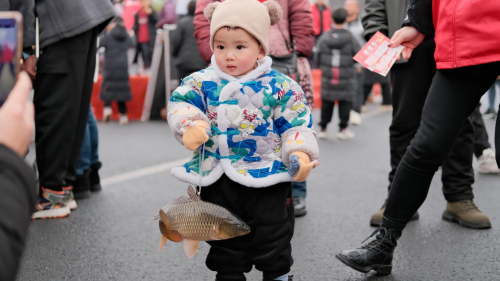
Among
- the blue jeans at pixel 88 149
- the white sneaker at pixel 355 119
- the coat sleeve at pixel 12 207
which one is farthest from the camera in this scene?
the white sneaker at pixel 355 119

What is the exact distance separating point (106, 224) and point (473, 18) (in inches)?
103

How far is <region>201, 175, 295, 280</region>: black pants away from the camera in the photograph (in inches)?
102

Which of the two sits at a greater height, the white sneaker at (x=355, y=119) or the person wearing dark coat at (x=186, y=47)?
the person wearing dark coat at (x=186, y=47)

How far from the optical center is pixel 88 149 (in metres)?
4.87

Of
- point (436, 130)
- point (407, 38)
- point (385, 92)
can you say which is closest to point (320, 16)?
point (385, 92)

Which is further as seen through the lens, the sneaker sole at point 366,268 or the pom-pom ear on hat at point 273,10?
the sneaker sole at point 366,268

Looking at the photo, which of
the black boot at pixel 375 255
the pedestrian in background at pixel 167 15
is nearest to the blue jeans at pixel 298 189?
the black boot at pixel 375 255

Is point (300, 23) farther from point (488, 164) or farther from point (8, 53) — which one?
point (8, 53)

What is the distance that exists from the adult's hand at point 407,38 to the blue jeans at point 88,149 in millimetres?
2599

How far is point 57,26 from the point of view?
4035 mm

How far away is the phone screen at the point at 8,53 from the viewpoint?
146cm

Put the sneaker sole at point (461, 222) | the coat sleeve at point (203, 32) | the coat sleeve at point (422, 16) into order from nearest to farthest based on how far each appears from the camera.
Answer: the coat sleeve at point (422, 16), the sneaker sole at point (461, 222), the coat sleeve at point (203, 32)

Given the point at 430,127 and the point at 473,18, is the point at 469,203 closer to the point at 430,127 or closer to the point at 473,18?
the point at 430,127

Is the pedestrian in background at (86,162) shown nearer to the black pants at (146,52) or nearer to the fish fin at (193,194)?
the fish fin at (193,194)
